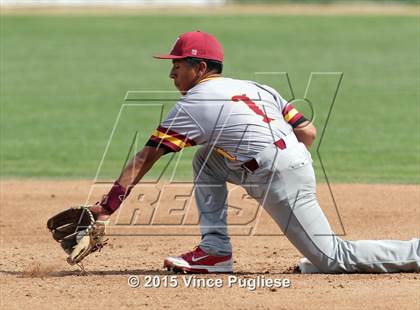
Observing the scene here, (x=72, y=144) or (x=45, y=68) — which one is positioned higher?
(x=72, y=144)

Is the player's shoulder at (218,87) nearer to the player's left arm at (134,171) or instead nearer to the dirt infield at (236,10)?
the player's left arm at (134,171)

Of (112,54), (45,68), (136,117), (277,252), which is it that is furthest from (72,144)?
(112,54)

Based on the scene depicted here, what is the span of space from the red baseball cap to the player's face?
68mm

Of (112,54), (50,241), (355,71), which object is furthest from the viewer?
(112,54)

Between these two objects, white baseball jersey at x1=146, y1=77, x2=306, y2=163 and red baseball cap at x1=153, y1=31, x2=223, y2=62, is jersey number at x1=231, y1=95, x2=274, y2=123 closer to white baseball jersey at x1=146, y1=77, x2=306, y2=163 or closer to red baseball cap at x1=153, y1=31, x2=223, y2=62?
white baseball jersey at x1=146, y1=77, x2=306, y2=163

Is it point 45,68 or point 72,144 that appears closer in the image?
point 72,144

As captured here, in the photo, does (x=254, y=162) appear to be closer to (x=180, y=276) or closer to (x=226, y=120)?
(x=226, y=120)

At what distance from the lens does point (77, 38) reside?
88.0ft

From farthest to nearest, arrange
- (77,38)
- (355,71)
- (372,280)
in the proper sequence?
(77,38) → (355,71) → (372,280)

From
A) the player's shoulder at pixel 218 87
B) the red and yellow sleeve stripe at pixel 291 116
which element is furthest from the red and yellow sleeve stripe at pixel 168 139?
the red and yellow sleeve stripe at pixel 291 116

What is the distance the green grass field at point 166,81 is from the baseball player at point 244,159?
468 cm

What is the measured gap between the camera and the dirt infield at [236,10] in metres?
33.8

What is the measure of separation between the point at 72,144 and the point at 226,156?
748 centimetres

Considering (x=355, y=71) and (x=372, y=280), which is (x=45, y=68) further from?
(x=372, y=280)
